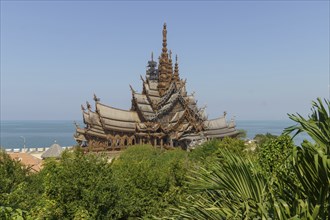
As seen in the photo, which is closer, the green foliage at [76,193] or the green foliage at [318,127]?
the green foliage at [318,127]

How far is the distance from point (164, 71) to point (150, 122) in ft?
41.3

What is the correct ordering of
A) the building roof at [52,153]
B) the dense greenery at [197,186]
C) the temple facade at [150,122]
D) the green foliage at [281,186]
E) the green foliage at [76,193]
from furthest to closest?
the temple facade at [150,122], the building roof at [52,153], the green foliage at [76,193], the dense greenery at [197,186], the green foliage at [281,186]

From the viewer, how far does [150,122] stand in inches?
1706

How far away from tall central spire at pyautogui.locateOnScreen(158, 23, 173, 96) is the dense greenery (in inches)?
1341

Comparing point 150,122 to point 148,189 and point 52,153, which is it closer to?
point 52,153

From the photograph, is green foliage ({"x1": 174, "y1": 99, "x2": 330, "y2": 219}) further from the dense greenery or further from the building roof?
the building roof

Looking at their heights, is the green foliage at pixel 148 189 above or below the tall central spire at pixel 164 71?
below

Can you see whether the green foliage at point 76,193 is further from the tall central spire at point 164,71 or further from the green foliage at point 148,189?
the tall central spire at point 164,71

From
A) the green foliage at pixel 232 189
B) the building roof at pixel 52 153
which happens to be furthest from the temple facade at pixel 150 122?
the green foliage at pixel 232 189

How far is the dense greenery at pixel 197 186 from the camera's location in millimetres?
3453

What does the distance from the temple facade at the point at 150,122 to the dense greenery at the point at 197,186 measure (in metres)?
23.3

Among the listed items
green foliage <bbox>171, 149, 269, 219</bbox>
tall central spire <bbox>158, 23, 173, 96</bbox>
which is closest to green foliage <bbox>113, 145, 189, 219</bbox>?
green foliage <bbox>171, 149, 269, 219</bbox>

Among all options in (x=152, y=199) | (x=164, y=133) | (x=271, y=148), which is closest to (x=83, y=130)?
(x=164, y=133)

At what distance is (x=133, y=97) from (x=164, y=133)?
843 cm
